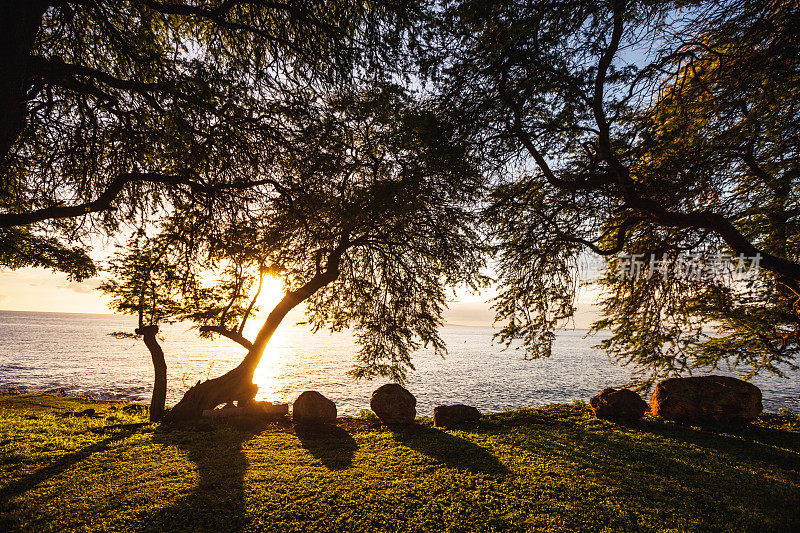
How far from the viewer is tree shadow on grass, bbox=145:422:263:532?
5480 mm

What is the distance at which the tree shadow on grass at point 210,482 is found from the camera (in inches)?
216

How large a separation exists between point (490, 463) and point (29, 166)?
12.4 metres

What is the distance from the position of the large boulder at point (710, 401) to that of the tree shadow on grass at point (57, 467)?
17.9 m

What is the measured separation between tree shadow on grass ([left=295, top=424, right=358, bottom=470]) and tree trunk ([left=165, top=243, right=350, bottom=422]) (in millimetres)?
3482

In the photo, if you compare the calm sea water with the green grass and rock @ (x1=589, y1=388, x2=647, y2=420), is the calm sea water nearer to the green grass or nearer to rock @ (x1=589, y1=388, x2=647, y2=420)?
the green grass

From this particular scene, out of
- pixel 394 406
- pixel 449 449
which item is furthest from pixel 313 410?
pixel 449 449

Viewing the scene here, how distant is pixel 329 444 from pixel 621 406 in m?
10.6

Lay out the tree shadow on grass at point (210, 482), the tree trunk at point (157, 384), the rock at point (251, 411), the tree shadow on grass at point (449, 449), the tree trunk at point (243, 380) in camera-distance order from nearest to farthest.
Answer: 1. the tree shadow on grass at point (210, 482)
2. the tree shadow on grass at point (449, 449)
3. the rock at point (251, 411)
4. the tree trunk at point (243, 380)
5. the tree trunk at point (157, 384)

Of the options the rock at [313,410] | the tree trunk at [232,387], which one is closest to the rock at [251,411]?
the tree trunk at [232,387]

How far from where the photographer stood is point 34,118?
6.44m

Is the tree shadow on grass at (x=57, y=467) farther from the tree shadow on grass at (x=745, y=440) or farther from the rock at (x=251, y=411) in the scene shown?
the tree shadow on grass at (x=745, y=440)

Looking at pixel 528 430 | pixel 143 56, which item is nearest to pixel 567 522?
pixel 528 430

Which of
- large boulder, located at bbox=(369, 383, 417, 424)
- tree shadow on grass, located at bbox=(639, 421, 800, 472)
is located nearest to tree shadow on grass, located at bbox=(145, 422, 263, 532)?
large boulder, located at bbox=(369, 383, 417, 424)

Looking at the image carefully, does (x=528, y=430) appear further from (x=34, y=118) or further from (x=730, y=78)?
(x=34, y=118)
